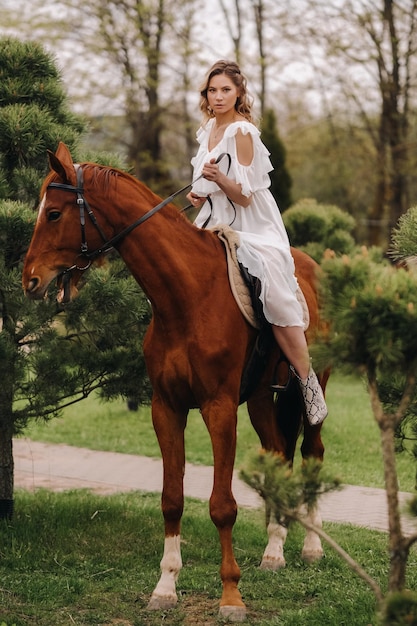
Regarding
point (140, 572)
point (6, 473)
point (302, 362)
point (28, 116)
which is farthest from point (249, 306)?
point (6, 473)

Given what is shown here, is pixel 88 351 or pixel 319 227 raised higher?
pixel 319 227

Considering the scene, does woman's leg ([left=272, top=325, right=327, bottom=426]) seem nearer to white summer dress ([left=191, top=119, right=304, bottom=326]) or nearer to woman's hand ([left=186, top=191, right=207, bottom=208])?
white summer dress ([left=191, top=119, right=304, bottom=326])

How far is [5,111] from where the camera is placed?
5363mm

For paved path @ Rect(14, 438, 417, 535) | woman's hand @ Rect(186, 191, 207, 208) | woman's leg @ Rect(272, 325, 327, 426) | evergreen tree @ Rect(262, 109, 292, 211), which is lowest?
paved path @ Rect(14, 438, 417, 535)

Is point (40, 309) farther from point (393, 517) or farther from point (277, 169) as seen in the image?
point (277, 169)

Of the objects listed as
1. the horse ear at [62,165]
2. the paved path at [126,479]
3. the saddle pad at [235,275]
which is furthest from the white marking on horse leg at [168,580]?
the paved path at [126,479]

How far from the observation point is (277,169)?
1614 cm

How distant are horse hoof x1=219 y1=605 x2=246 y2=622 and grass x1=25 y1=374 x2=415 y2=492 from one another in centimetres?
360

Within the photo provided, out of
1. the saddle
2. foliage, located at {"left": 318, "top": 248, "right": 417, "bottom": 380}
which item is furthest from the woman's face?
foliage, located at {"left": 318, "top": 248, "right": 417, "bottom": 380}

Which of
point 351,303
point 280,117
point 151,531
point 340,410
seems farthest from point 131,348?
point 280,117

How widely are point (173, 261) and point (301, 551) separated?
2.31 metres

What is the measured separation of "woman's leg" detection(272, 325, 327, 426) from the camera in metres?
4.44

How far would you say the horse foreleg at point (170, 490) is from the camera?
170 inches

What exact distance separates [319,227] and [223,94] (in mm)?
7476
